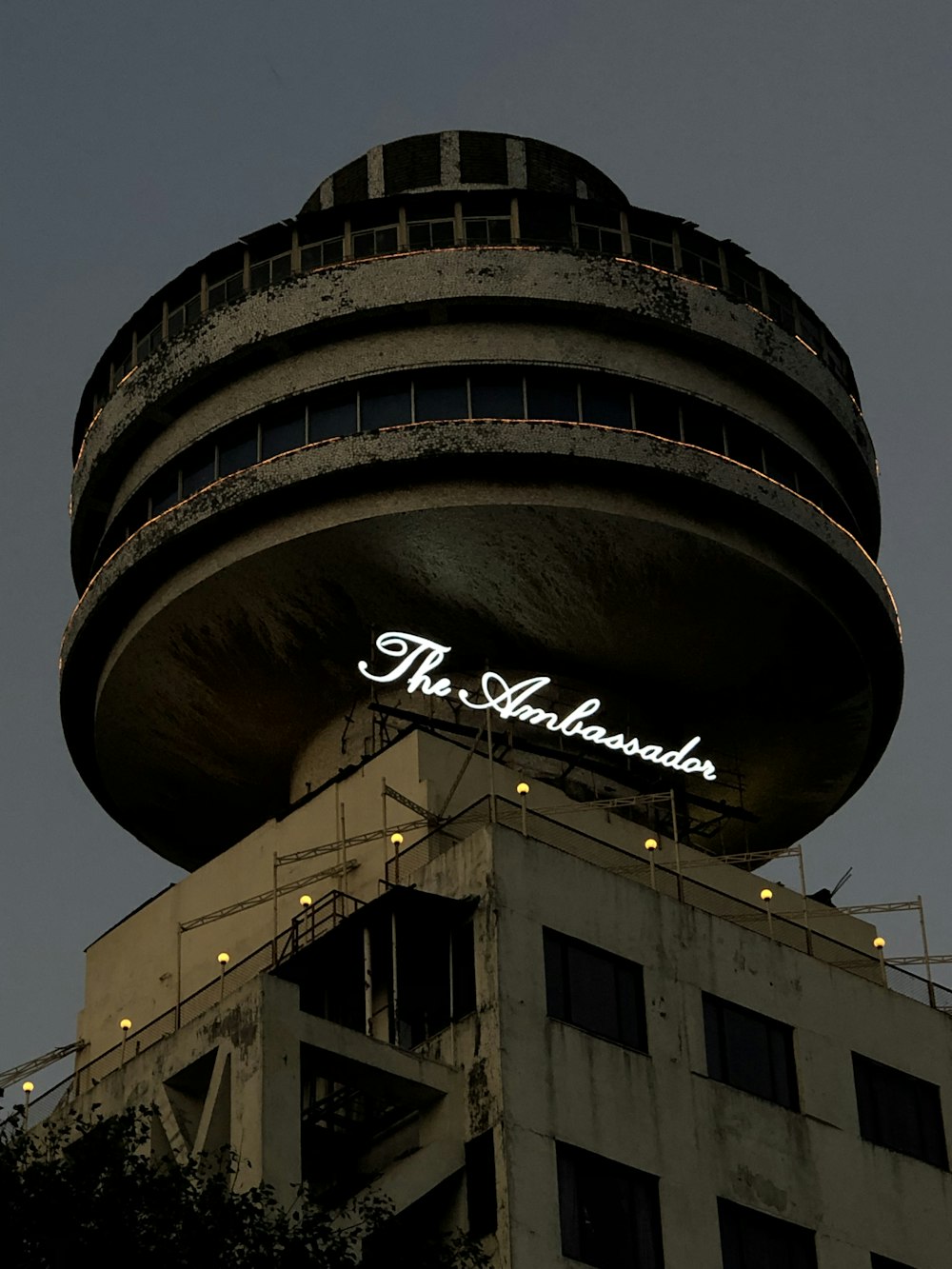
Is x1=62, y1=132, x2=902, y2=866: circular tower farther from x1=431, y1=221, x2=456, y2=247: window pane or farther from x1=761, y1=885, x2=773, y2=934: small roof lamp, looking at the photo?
x1=761, y1=885, x2=773, y2=934: small roof lamp

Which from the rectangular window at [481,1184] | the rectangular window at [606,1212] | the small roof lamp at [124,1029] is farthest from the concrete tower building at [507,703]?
the small roof lamp at [124,1029]

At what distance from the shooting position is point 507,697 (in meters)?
55.2

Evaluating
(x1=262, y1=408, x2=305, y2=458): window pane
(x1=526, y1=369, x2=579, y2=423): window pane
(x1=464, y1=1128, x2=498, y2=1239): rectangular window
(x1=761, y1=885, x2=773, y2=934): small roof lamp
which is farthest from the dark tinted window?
(x1=262, y1=408, x2=305, y2=458): window pane

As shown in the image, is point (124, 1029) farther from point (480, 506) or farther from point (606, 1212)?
point (606, 1212)

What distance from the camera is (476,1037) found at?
45.2m

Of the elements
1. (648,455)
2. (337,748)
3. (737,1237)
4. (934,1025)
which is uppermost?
A: (648,455)

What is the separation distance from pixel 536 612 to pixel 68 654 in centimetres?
1134

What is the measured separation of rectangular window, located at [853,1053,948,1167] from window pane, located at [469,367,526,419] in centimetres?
1595

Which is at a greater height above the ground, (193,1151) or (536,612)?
(536,612)

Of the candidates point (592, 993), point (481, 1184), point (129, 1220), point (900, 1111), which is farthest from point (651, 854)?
point (129, 1220)

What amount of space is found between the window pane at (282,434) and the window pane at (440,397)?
2.72m

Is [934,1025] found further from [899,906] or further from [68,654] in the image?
[68,654]

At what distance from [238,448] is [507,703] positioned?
877 centimetres

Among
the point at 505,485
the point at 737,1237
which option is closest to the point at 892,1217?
the point at 737,1237
